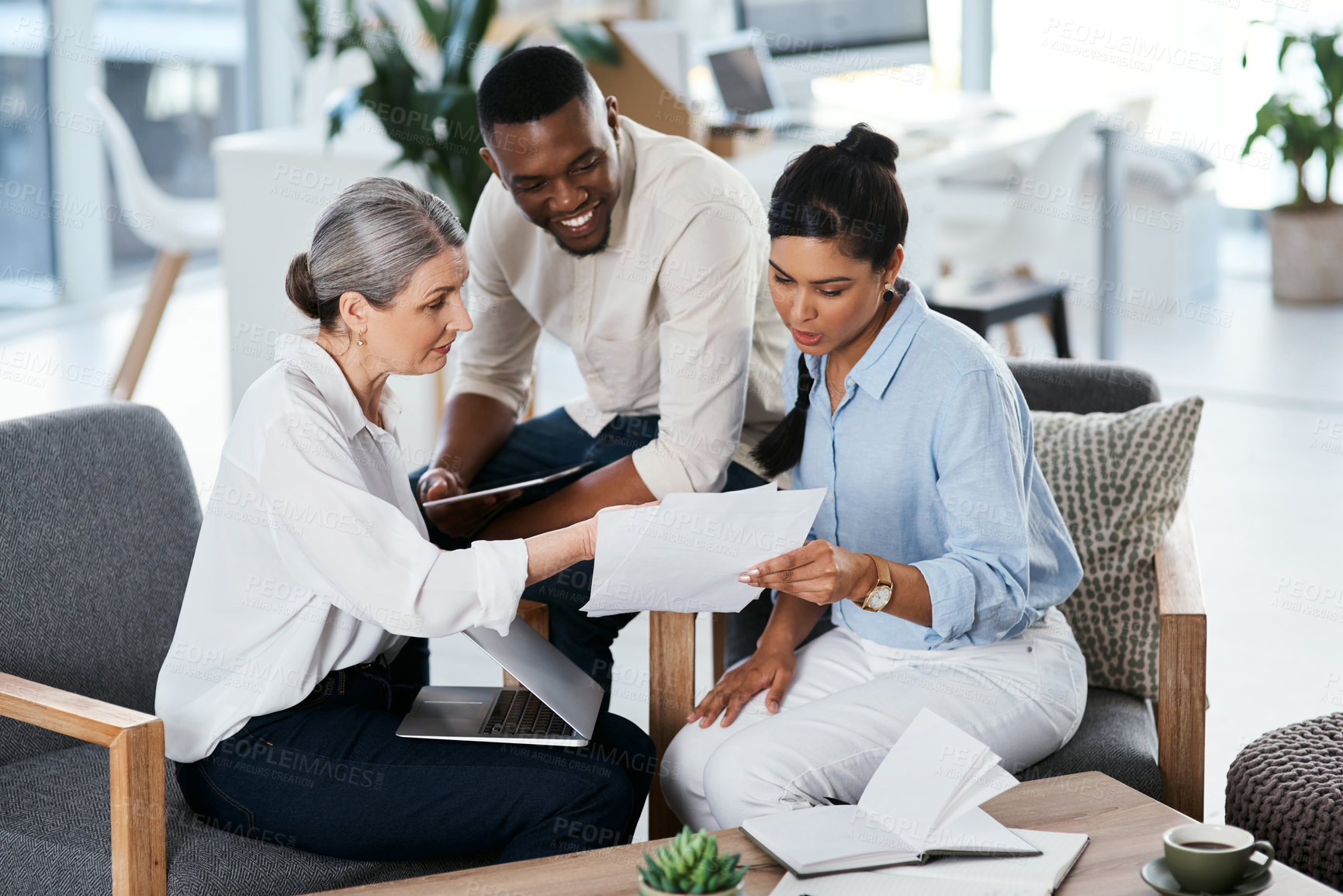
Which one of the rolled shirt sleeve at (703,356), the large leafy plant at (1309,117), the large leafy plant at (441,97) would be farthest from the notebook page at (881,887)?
the large leafy plant at (1309,117)

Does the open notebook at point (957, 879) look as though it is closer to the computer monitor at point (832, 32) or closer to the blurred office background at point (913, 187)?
the blurred office background at point (913, 187)

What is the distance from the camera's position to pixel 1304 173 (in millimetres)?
5961

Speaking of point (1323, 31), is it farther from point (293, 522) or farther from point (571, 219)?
point (293, 522)

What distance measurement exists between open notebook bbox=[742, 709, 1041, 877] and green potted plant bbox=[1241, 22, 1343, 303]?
5.13m

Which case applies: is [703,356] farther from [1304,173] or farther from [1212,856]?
[1304,173]

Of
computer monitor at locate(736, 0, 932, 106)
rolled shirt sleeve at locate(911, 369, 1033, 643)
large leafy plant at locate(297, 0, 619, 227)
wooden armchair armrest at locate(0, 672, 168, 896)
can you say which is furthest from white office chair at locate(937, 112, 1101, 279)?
wooden armchair armrest at locate(0, 672, 168, 896)

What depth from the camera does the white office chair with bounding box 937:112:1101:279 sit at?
4.57m

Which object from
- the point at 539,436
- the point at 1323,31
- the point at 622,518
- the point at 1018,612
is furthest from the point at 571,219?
the point at 1323,31

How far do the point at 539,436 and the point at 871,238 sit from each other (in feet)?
A: 2.87

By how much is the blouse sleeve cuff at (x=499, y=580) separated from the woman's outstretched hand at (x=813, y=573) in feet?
0.84

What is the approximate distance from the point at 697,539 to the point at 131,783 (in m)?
0.65

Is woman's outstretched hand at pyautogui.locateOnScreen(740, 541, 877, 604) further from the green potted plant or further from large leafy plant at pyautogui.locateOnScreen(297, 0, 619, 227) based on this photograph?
the green potted plant

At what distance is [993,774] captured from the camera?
140cm

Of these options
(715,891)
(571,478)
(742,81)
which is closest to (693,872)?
(715,891)
